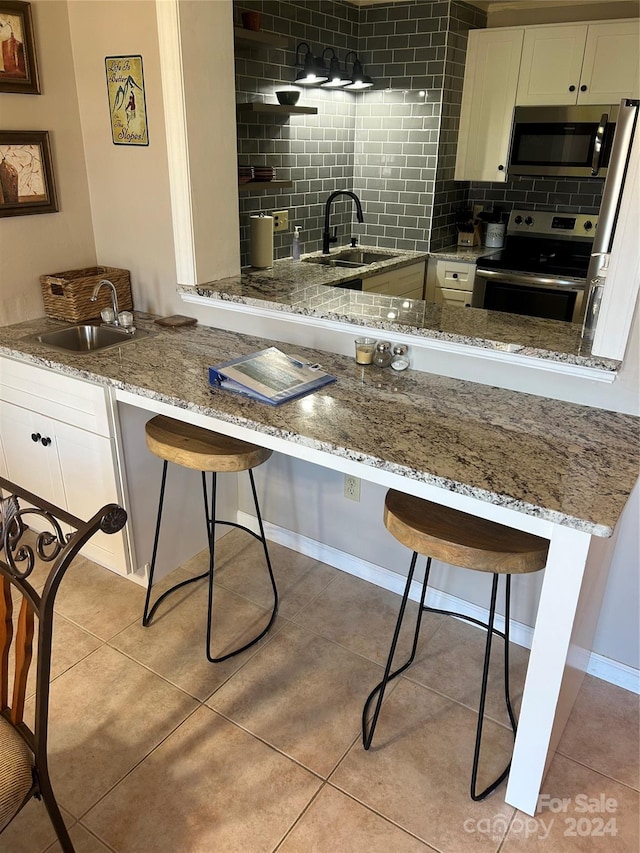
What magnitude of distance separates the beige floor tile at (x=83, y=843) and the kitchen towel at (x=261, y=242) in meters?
2.34

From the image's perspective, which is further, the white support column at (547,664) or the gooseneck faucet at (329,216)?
the gooseneck faucet at (329,216)

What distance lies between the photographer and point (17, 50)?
91.4 inches

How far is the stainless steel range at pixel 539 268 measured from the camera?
12.0 ft

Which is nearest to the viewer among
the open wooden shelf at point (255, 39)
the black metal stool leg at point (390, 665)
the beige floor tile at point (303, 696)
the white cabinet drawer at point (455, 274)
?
the black metal stool leg at point (390, 665)

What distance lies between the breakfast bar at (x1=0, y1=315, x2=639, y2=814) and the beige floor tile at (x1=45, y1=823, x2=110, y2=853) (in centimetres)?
107

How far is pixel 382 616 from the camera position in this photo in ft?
7.79

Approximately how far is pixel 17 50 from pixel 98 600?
2093 millimetres

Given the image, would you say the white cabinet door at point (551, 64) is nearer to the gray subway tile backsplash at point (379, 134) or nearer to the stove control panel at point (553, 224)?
the gray subway tile backsplash at point (379, 134)

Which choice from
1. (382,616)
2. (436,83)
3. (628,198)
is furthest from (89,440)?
(436,83)

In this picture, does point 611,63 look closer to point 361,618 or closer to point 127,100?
point 127,100

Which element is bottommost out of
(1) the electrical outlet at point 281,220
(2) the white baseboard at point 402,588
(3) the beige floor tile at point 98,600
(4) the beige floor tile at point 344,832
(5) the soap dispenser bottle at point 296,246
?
(4) the beige floor tile at point 344,832

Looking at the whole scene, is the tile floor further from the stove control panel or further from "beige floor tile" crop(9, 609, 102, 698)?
the stove control panel

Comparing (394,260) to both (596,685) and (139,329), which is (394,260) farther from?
(596,685)

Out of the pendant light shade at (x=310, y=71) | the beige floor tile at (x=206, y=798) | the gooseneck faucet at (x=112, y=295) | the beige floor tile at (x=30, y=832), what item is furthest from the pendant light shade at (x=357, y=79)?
the beige floor tile at (x=30, y=832)
